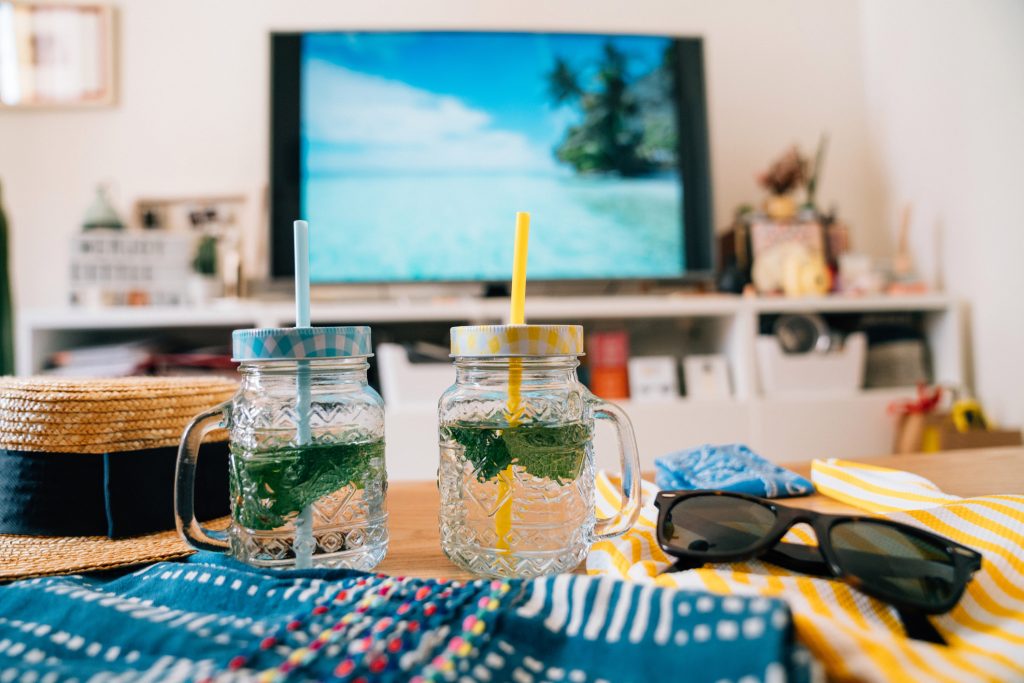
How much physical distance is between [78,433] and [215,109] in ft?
6.83

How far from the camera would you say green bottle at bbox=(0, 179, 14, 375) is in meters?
1.73

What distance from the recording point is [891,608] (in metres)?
0.33

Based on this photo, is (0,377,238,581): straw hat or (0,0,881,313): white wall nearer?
(0,377,238,581): straw hat

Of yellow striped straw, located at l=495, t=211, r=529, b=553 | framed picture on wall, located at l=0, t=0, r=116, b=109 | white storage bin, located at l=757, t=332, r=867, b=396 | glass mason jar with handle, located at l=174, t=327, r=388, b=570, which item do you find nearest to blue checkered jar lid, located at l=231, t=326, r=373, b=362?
glass mason jar with handle, located at l=174, t=327, r=388, b=570

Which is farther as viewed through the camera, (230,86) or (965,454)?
(230,86)

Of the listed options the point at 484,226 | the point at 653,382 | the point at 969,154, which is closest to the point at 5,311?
the point at 484,226

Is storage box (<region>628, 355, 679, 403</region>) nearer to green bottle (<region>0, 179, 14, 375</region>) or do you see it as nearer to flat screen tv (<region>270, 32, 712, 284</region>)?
flat screen tv (<region>270, 32, 712, 284</region>)

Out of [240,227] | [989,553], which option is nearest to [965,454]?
[989,553]

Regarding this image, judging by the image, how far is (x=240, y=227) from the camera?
212 centimetres

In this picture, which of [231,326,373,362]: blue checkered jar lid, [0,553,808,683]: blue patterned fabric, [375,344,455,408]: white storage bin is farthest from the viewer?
[375,344,455,408]: white storage bin

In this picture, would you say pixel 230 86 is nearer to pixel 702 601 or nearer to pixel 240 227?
pixel 240 227

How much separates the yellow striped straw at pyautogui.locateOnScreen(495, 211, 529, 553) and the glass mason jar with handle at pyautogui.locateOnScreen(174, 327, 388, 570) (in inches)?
3.3

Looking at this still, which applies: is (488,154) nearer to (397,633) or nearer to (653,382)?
(653,382)

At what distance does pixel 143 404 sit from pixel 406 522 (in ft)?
0.72
